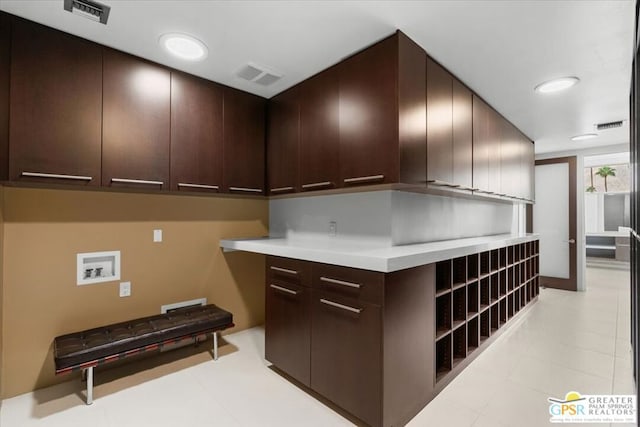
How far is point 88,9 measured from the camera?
1790 mm

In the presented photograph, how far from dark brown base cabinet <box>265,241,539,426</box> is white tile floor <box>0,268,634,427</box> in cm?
15

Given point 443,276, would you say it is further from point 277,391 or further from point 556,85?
point 556,85

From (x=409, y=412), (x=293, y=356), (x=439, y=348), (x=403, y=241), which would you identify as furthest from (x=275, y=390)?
(x=403, y=241)

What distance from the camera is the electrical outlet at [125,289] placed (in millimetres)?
2536

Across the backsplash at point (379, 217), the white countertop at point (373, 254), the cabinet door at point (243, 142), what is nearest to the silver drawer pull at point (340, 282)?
the white countertop at point (373, 254)

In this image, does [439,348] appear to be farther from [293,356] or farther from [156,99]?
[156,99]

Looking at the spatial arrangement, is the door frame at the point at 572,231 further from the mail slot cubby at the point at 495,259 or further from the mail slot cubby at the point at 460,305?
the mail slot cubby at the point at 460,305

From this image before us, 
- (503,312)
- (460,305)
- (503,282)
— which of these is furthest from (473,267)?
(503,312)

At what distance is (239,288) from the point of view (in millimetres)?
3320

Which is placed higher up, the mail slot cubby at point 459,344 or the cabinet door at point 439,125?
the cabinet door at point 439,125

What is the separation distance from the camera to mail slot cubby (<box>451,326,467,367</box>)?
2470mm

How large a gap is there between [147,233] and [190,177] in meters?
0.65

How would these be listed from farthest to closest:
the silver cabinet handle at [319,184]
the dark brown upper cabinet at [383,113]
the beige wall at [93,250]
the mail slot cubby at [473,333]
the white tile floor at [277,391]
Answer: the mail slot cubby at [473,333] < the silver cabinet handle at [319,184] < the beige wall at [93,250] < the dark brown upper cabinet at [383,113] < the white tile floor at [277,391]

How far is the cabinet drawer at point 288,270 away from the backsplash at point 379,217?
610 millimetres
